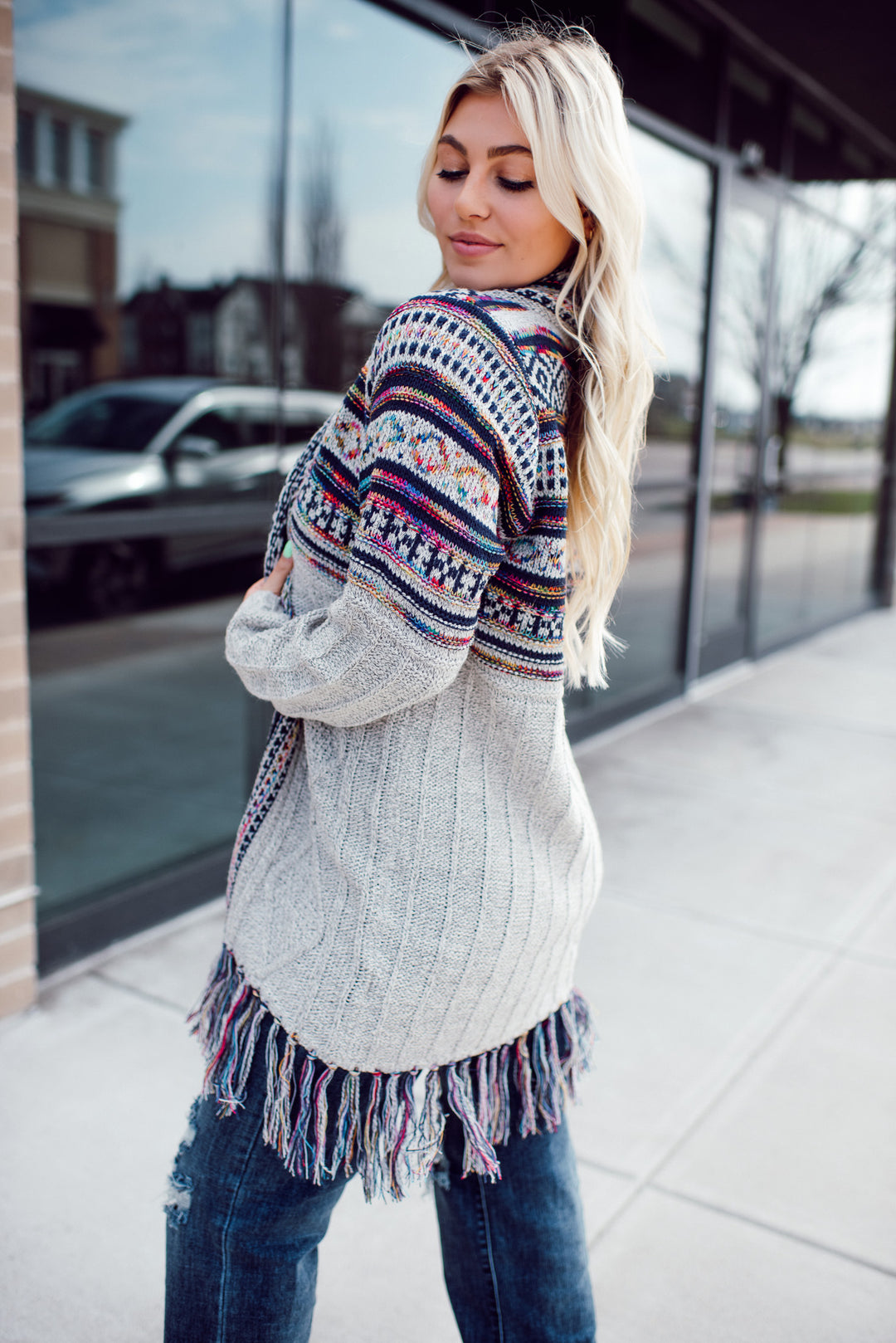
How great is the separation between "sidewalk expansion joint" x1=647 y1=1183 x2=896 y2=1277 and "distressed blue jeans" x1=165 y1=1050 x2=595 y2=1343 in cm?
95

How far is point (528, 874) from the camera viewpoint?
1.36 m

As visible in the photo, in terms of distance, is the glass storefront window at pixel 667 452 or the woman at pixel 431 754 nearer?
the woman at pixel 431 754

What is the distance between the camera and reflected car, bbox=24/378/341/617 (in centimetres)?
347

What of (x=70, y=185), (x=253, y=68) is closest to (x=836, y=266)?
(x=253, y=68)

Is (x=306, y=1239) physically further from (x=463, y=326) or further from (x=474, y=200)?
(x=474, y=200)

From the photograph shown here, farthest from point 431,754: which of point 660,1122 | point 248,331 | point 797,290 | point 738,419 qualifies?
point 797,290

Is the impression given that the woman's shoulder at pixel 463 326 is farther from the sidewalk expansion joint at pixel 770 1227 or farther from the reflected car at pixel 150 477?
the reflected car at pixel 150 477

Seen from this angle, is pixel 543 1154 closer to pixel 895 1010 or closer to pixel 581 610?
pixel 581 610

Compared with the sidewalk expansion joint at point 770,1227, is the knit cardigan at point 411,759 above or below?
above

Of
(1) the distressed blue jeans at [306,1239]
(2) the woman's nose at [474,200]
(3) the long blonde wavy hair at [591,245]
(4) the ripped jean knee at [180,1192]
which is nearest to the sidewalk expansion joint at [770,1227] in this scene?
(1) the distressed blue jeans at [306,1239]

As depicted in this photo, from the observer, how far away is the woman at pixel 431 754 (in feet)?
4.04

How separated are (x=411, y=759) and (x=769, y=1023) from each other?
2.15 m

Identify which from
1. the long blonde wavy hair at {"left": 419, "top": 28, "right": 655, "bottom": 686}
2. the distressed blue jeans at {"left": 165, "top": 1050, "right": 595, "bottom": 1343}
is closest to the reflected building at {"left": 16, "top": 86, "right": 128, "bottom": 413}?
the long blonde wavy hair at {"left": 419, "top": 28, "right": 655, "bottom": 686}

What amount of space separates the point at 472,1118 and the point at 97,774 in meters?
2.86
